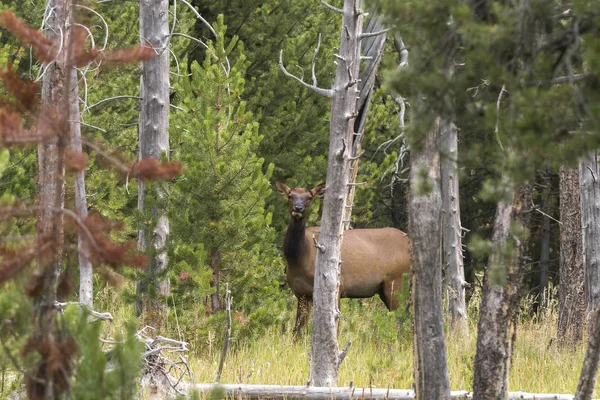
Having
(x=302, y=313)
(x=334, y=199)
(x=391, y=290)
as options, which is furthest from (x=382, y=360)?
(x=391, y=290)

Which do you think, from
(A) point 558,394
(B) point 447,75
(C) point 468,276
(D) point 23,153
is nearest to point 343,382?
(A) point 558,394

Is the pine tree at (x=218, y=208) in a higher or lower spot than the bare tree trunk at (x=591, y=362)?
higher

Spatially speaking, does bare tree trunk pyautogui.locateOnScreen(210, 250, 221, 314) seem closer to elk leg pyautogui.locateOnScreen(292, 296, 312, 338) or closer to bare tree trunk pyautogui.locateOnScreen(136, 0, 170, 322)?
bare tree trunk pyautogui.locateOnScreen(136, 0, 170, 322)

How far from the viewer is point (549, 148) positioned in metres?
3.66

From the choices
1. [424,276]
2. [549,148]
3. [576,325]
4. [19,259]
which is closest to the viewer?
[549,148]

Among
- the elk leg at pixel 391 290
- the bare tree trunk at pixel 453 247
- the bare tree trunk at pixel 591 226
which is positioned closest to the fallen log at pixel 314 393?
the bare tree trunk at pixel 591 226

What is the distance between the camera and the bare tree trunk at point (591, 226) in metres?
10.4

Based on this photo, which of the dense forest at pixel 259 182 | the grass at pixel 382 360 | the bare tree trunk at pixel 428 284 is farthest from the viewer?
the grass at pixel 382 360

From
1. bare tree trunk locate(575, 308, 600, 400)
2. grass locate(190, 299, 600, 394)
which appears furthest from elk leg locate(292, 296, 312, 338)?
bare tree trunk locate(575, 308, 600, 400)

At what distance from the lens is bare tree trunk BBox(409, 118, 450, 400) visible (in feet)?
19.3

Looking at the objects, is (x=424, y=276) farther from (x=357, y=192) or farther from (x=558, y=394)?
(x=357, y=192)

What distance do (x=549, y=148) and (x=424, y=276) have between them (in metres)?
2.40

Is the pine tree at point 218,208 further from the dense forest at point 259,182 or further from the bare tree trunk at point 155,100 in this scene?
the bare tree trunk at point 155,100

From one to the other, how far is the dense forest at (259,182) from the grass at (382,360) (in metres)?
0.04
